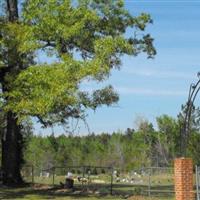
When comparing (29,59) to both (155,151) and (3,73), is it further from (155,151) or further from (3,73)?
(155,151)

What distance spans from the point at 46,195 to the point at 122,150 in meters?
77.0

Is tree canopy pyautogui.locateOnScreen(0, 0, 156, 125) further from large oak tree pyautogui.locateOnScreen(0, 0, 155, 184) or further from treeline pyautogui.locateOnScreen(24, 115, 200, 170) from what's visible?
treeline pyautogui.locateOnScreen(24, 115, 200, 170)

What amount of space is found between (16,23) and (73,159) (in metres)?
73.4

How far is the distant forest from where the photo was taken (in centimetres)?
9288

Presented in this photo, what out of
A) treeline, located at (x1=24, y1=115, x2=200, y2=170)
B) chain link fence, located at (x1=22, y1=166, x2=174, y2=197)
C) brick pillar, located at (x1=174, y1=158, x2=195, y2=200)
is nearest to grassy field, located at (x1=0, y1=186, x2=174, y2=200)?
chain link fence, located at (x1=22, y1=166, x2=174, y2=197)

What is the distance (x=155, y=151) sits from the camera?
324ft

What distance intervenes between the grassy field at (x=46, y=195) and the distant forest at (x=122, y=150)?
44.4m

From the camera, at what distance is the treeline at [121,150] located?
93.2m

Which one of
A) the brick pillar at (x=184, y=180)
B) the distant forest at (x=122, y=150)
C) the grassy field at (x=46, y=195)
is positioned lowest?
the grassy field at (x=46, y=195)

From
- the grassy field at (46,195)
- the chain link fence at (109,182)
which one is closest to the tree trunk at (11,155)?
the chain link fence at (109,182)

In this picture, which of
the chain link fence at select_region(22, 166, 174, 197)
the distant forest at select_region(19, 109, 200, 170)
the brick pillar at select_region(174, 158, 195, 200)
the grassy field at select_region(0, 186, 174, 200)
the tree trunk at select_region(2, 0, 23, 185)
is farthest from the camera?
the distant forest at select_region(19, 109, 200, 170)

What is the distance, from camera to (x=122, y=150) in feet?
356

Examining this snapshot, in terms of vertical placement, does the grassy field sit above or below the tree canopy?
below

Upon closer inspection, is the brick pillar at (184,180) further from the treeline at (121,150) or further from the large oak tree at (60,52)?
the treeline at (121,150)
